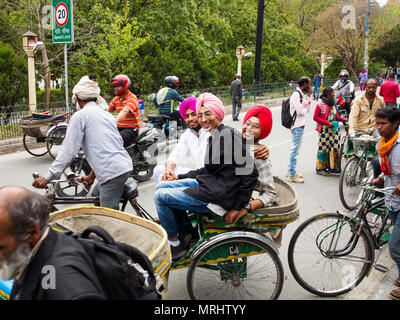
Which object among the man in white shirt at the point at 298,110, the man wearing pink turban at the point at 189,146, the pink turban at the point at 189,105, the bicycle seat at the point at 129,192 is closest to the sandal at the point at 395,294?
the man wearing pink turban at the point at 189,146

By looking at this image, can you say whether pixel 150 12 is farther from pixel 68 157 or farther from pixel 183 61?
pixel 68 157

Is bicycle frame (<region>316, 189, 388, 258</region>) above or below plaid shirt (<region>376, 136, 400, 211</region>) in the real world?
below

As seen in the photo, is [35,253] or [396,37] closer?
[35,253]

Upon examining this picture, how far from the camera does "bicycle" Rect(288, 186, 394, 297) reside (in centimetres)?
378

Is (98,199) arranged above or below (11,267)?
below

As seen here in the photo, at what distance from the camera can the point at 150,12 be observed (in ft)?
65.8

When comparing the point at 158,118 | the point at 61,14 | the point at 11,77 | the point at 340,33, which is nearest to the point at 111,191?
the point at 158,118

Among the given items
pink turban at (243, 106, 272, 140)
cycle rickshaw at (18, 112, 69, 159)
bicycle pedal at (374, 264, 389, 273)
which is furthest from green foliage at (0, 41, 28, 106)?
bicycle pedal at (374, 264, 389, 273)

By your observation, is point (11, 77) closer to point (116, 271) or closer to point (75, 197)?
point (75, 197)

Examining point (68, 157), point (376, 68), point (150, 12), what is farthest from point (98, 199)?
point (376, 68)

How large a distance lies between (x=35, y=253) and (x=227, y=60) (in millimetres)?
22254

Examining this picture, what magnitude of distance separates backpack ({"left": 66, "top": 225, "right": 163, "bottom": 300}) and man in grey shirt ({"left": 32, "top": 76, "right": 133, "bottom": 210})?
6.57ft

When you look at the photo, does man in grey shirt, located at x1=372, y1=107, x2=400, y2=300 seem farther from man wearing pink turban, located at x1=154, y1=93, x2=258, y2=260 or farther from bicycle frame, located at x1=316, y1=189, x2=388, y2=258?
man wearing pink turban, located at x1=154, y1=93, x2=258, y2=260
